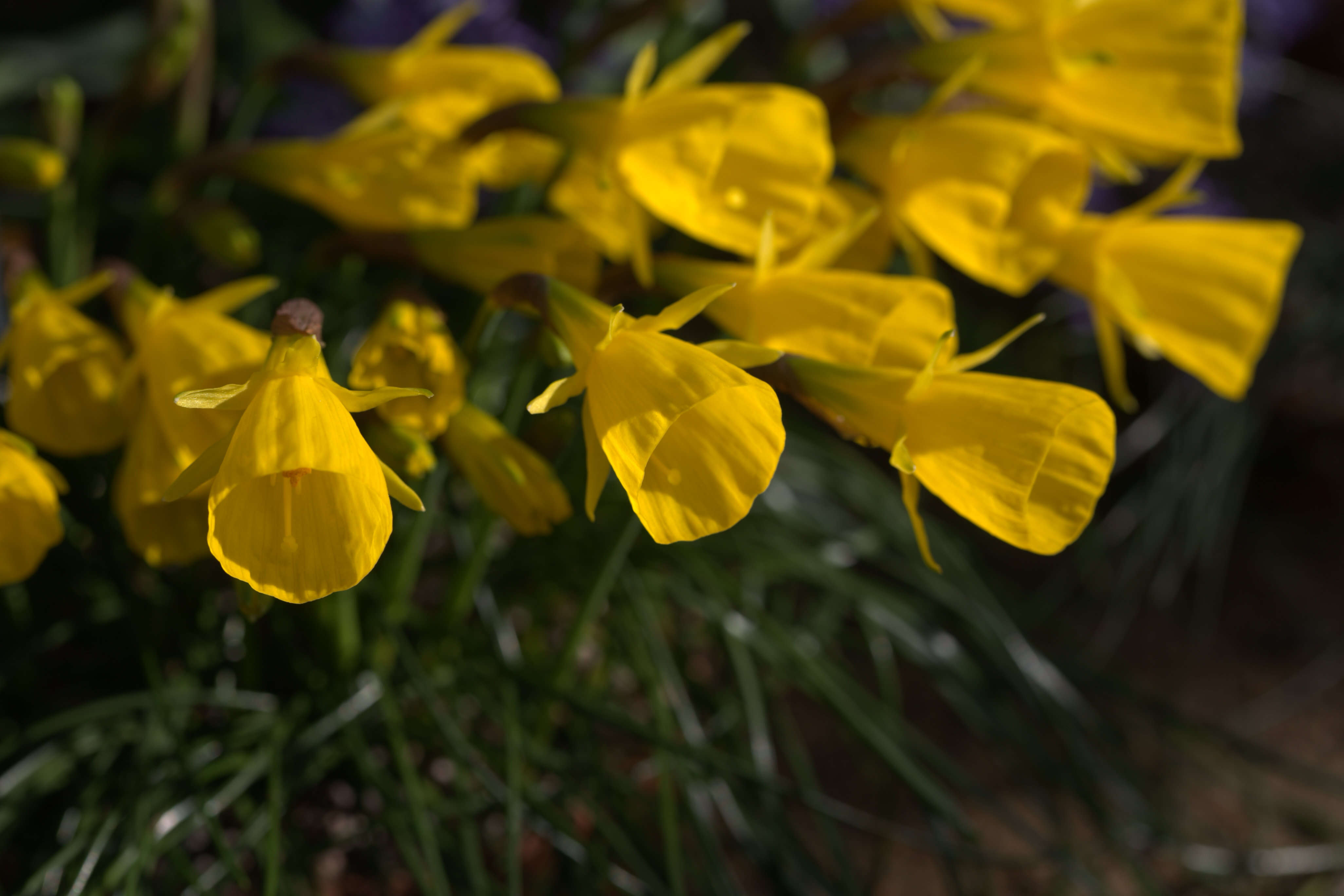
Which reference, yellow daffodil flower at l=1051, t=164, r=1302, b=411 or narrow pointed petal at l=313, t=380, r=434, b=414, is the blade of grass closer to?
narrow pointed petal at l=313, t=380, r=434, b=414

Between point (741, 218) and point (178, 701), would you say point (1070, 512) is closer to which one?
point (741, 218)

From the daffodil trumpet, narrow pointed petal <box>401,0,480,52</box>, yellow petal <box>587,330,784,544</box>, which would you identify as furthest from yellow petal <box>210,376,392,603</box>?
narrow pointed petal <box>401,0,480,52</box>

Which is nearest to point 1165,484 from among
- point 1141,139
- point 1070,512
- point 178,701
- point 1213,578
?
point 1213,578

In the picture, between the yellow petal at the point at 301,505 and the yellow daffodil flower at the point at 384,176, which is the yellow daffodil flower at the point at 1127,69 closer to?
the yellow daffodil flower at the point at 384,176

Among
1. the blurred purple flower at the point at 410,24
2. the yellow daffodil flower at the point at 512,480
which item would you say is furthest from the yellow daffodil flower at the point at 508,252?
the blurred purple flower at the point at 410,24

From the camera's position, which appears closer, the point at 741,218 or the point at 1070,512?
the point at 1070,512

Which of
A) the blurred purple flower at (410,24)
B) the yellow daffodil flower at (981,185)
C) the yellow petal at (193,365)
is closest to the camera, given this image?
the yellow petal at (193,365)
